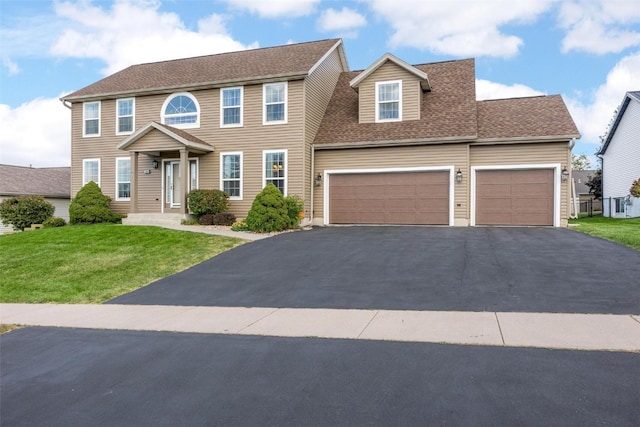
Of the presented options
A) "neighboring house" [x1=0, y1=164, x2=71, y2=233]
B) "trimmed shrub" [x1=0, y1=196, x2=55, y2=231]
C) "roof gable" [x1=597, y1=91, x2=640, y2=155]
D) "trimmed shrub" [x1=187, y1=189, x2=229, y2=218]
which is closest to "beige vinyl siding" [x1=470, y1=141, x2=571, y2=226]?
"trimmed shrub" [x1=187, y1=189, x2=229, y2=218]

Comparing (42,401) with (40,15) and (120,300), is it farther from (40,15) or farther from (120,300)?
(40,15)

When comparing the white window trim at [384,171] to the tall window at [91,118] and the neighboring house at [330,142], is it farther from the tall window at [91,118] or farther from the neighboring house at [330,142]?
the tall window at [91,118]

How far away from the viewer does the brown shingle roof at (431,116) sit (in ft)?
59.5

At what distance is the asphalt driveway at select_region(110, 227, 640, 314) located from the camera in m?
7.46

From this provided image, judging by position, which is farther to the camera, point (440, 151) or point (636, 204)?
point (636, 204)

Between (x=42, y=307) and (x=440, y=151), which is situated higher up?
(x=440, y=151)

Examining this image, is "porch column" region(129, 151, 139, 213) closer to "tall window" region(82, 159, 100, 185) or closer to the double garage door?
"tall window" region(82, 159, 100, 185)

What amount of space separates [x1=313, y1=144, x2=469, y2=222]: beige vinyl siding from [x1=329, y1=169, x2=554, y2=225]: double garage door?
1.34ft

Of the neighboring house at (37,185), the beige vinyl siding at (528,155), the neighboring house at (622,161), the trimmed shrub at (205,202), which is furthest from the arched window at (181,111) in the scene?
the neighboring house at (622,161)

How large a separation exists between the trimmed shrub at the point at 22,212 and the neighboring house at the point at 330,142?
2.42m

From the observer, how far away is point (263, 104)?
19172mm

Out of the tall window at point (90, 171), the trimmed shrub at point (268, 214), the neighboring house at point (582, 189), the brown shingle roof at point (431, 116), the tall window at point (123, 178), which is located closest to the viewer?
the trimmed shrub at point (268, 214)

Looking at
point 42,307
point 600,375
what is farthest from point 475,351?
point 42,307

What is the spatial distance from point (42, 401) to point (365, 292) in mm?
5361
